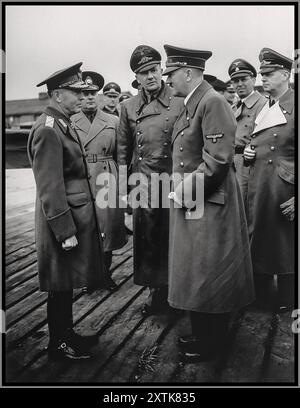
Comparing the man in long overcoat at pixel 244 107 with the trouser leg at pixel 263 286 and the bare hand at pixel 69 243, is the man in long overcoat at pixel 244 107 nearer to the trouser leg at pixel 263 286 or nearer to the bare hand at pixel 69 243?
the trouser leg at pixel 263 286

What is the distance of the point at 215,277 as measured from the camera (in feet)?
9.49

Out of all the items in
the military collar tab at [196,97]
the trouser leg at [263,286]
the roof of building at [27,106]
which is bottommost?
the trouser leg at [263,286]

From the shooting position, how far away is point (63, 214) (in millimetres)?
2906

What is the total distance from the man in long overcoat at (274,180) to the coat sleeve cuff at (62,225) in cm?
179

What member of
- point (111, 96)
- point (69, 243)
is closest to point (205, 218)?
point (69, 243)

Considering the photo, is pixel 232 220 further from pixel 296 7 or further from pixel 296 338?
pixel 296 7

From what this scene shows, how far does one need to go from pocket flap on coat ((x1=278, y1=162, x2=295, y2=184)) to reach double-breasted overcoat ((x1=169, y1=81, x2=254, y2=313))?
808 millimetres

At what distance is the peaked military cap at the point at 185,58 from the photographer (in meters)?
2.98

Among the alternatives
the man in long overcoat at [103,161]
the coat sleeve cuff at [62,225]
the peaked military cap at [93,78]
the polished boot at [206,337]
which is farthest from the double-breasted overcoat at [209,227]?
the peaked military cap at [93,78]


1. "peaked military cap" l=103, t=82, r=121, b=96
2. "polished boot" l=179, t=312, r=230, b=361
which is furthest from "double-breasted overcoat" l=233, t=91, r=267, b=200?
"peaked military cap" l=103, t=82, r=121, b=96

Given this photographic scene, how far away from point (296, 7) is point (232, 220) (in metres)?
1.66

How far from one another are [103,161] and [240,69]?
73.3 inches

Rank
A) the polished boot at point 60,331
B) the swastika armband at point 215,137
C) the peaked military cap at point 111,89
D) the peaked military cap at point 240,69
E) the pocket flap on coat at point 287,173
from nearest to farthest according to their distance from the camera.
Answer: the swastika armband at point 215,137, the polished boot at point 60,331, the pocket flap on coat at point 287,173, the peaked military cap at point 240,69, the peaked military cap at point 111,89

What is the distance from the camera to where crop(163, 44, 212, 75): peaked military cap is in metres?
2.98
